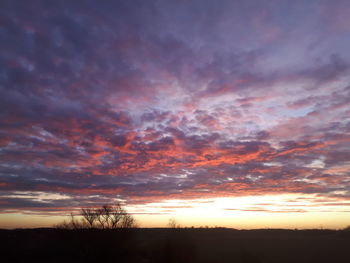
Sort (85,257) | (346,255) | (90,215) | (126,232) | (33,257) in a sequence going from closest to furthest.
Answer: (85,257)
(33,257)
(126,232)
(346,255)
(90,215)

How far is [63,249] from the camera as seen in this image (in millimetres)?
49625

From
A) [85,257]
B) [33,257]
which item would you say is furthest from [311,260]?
[33,257]

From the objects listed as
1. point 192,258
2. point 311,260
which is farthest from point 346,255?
point 192,258

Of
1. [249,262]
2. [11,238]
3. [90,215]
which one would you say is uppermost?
[90,215]

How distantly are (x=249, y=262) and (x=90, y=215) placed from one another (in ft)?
141

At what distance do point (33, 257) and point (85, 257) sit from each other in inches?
408

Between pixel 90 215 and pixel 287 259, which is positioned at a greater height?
pixel 90 215

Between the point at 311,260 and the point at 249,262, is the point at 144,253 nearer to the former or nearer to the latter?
the point at 249,262

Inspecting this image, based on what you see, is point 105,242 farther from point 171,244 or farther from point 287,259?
point 287,259

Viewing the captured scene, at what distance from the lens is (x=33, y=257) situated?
1842 inches

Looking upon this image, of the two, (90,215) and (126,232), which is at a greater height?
(90,215)

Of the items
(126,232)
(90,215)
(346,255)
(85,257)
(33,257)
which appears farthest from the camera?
(90,215)

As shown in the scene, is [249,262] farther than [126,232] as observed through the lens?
No

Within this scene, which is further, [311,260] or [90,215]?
[90,215]
